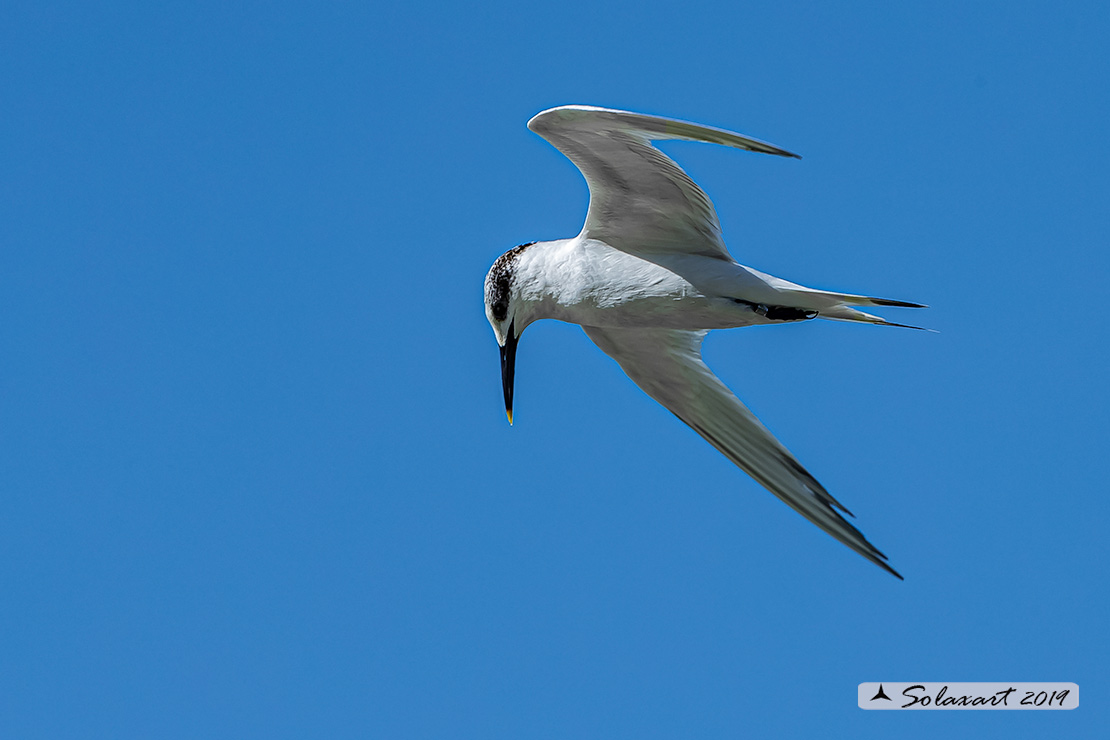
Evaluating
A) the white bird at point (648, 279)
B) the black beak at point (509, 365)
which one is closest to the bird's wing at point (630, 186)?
the white bird at point (648, 279)

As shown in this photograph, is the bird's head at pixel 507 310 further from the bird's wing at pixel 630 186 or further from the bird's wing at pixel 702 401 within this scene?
the bird's wing at pixel 702 401

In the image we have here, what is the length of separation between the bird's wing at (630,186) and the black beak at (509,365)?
1047 mm

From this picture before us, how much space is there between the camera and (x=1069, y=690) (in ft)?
29.7

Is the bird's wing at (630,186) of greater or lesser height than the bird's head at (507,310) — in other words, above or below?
above

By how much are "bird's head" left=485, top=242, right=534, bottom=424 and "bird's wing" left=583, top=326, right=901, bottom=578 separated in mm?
787

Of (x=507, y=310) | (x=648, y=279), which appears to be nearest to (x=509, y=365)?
(x=507, y=310)

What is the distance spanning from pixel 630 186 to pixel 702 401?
2249 mm

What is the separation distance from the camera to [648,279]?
814 cm

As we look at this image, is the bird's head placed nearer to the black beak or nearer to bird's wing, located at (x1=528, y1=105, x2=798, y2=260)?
the black beak

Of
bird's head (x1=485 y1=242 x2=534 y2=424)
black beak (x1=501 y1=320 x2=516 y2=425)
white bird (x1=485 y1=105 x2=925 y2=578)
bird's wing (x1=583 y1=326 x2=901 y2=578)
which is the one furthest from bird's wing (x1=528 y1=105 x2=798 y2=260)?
bird's wing (x1=583 y1=326 x2=901 y2=578)

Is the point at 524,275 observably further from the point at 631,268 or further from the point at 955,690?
the point at 955,690

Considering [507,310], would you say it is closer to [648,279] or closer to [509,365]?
[509,365]

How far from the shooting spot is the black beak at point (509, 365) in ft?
29.2

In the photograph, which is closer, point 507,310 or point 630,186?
point 630,186
